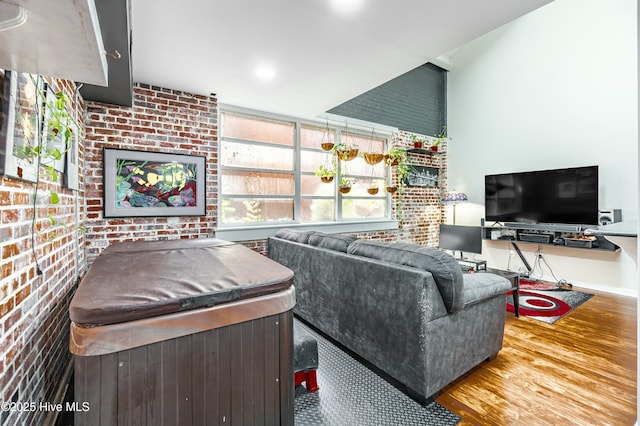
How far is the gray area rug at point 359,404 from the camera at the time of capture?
161 centimetres

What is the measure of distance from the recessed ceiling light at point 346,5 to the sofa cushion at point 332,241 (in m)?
1.65

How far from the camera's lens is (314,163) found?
4711 millimetres

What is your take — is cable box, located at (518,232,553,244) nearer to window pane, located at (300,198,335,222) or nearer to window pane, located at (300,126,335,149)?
window pane, located at (300,198,335,222)

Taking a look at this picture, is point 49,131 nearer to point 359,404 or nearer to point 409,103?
point 359,404

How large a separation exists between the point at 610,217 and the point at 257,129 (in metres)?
4.90

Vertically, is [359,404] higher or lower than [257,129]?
lower

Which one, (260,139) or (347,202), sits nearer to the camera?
(260,139)

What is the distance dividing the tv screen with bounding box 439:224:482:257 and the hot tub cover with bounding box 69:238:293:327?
4312mm

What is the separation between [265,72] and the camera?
280cm

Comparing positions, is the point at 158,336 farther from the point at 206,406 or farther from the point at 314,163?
the point at 314,163

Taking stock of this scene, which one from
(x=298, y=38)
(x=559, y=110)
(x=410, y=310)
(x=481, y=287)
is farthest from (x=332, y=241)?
(x=559, y=110)

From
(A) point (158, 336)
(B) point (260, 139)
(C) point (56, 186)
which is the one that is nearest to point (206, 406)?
(A) point (158, 336)

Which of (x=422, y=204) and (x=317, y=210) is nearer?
(x=317, y=210)

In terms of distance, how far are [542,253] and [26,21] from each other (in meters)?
5.97
